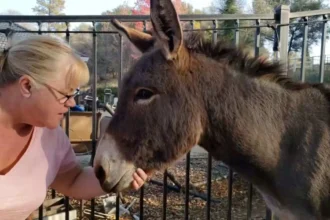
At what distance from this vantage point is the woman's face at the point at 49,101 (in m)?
1.82

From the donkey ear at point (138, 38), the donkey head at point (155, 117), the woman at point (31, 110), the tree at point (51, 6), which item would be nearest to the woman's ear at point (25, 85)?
the woman at point (31, 110)

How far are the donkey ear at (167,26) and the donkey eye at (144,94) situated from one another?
19 cm

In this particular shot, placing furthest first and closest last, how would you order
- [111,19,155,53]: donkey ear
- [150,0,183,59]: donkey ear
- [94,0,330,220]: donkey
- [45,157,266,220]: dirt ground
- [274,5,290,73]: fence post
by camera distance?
1. [45,157,266,220]: dirt ground
2. [274,5,290,73]: fence post
3. [111,19,155,53]: donkey ear
4. [94,0,330,220]: donkey
5. [150,0,183,59]: donkey ear

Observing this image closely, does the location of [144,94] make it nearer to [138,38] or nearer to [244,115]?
[138,38]

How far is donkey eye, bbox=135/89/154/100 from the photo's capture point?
6.19 ft

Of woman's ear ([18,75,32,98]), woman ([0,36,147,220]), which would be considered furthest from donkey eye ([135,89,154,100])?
woman's ear ([18,75,32,98])

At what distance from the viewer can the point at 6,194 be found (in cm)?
184

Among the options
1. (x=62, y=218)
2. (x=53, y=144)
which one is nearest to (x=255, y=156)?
A: (x=53, y=144)

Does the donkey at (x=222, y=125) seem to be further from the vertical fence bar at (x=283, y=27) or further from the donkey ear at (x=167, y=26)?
the vertical fence bar at (x=283, y=27)

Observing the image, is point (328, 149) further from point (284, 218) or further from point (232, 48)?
point (232, 48)

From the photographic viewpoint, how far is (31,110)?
1842mm

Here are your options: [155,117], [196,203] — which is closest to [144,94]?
[155,117]

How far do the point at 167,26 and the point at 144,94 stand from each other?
13.6 inches

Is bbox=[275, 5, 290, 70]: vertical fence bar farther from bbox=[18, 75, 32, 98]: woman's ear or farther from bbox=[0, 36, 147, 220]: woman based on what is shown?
→ bbox=[18, 75, 32, 98]: woman's ear
